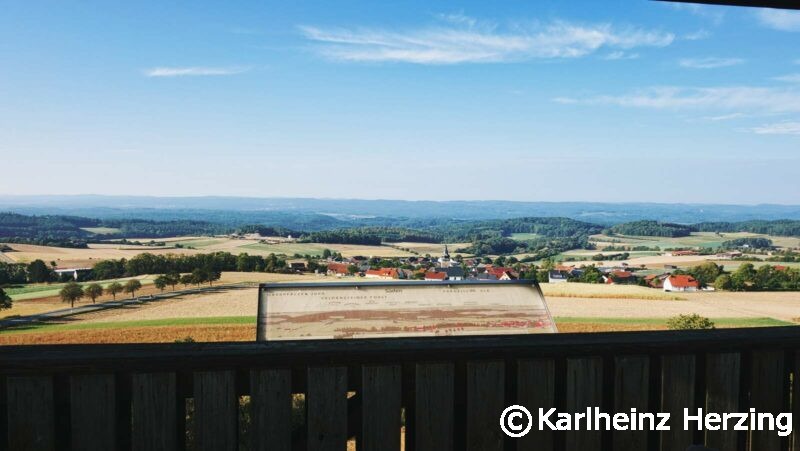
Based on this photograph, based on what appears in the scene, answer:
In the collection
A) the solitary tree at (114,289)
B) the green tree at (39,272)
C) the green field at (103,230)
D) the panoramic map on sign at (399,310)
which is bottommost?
the solitary tree at (114,289)

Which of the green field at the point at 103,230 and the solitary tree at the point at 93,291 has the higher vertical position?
the green field at the point at 103,230

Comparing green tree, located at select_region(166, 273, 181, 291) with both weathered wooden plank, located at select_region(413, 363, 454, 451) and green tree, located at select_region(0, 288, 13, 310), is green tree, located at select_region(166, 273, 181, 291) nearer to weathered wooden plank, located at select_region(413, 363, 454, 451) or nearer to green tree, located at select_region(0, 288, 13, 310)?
green tree, located at select_region(0, 288, 13, 310)

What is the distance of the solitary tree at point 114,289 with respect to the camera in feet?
36.4

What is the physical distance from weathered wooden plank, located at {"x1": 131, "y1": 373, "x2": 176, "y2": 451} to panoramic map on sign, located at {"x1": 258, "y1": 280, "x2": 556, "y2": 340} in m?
0.50

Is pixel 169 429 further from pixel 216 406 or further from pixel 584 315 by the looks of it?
pixel 584 315

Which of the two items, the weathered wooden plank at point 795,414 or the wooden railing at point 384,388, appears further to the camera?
the weathered wooden plank at point 795,414

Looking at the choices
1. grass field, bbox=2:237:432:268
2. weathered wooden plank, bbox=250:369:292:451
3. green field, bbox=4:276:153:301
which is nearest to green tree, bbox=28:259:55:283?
green field, bbox=4:276:153:301

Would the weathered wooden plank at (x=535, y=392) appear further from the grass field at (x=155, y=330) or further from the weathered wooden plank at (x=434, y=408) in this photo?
the grass field at (x=155, y=330)

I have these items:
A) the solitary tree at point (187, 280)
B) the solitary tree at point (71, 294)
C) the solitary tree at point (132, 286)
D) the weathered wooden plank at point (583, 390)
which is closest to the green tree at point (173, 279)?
the solitary tree at point (187, 280)

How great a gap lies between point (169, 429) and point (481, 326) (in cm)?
140

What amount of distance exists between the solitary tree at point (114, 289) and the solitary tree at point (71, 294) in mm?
810

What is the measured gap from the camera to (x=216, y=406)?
193cm

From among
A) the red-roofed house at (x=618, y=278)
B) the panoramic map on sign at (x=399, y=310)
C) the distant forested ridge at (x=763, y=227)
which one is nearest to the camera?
the panoramic map on sign at (x=399, y=310)

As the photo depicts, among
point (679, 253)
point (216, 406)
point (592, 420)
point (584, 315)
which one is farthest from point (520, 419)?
point (679, 253)
